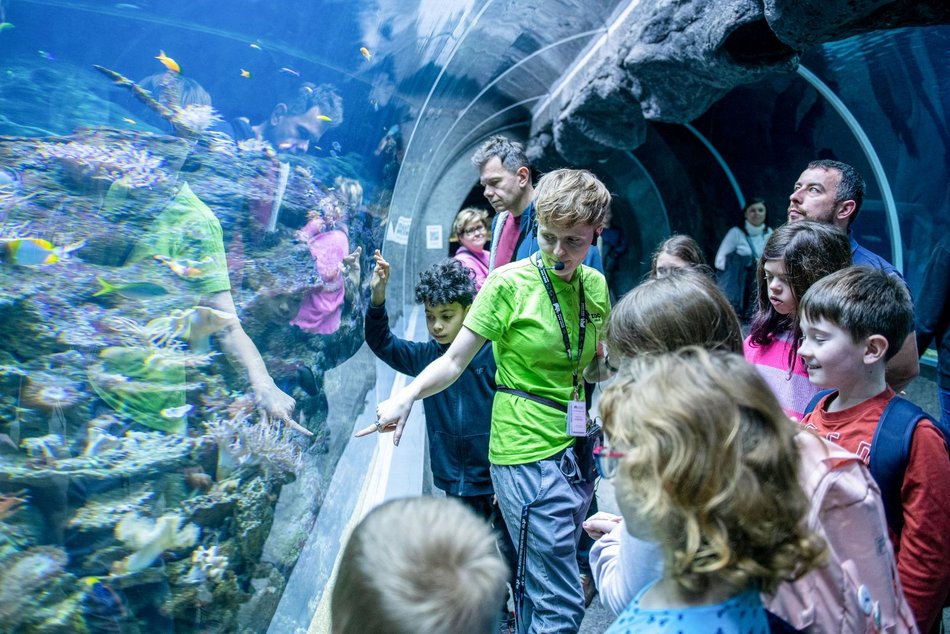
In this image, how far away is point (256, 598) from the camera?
7.94 feet

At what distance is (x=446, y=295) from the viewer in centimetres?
339

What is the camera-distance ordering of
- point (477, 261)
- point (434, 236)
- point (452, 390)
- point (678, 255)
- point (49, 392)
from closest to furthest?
point (49, 392) → point (452, 390) → point (678, 255) → point (477, 261) → point (434, 236)

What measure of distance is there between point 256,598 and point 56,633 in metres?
0.97

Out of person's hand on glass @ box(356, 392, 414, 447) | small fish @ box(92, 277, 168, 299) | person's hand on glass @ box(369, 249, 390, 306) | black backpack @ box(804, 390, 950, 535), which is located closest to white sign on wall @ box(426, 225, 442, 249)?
person's hand on glass @ box(369, 249, 390, 306)

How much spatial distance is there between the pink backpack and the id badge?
1176 millimetres

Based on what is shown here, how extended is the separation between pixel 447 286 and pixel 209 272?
58.6 inches

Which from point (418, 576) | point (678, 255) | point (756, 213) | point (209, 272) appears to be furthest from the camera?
point (756, 213)

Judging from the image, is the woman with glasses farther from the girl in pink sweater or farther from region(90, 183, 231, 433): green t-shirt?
region(90, 183, 231, 433): green t-shirt

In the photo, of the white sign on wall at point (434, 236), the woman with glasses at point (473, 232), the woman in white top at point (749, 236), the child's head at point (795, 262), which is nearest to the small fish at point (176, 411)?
the child's head at point (795, 262)

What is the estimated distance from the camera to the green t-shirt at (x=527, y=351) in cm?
253

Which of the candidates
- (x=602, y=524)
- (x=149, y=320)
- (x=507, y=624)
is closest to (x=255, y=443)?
(x=149, y=320)

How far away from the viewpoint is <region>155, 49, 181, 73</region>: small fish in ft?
5.95

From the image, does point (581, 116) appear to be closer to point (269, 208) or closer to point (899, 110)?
point (899, 110)

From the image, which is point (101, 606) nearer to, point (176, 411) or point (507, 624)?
point (176, 411)
